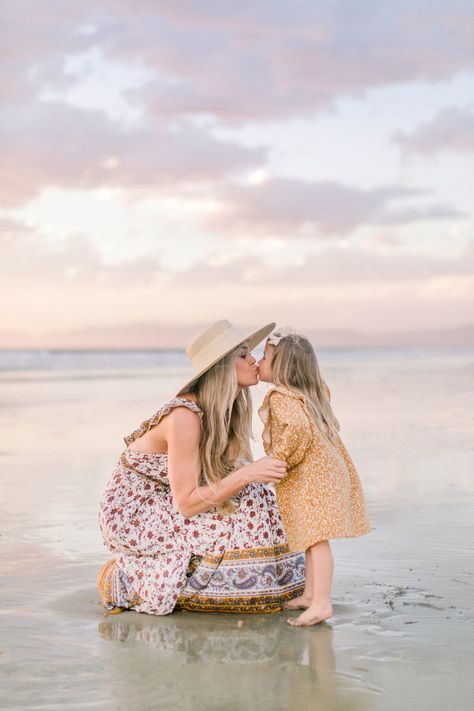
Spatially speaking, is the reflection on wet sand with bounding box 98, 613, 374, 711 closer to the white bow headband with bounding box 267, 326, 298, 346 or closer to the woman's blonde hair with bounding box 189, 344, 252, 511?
the woman's blonde hair with bounding box 189, 344, 252, 511

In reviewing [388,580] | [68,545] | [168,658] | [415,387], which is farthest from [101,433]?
[415,387]

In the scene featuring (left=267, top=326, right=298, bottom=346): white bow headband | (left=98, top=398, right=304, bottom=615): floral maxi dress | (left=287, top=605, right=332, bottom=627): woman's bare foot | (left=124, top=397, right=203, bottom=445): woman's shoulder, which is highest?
(left=267, top=326, right=298, bottom=346): white bow headband

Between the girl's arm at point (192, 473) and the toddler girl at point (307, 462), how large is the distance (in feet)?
0.40

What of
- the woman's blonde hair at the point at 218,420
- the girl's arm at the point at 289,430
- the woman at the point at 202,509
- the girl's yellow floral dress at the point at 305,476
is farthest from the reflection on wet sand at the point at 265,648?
the girl's arm at the point at 289,430

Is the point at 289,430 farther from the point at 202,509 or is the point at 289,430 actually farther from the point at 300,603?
the point at 300,603

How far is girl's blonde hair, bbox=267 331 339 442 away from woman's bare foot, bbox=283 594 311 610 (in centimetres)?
75

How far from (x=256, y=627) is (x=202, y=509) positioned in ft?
1.89

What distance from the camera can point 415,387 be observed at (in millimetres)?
18234

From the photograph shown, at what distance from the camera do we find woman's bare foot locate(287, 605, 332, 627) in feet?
13.4

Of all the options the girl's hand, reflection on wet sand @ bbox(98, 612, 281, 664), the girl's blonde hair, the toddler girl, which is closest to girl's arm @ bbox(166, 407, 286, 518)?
the girl's hand

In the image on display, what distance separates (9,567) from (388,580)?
6.72 ft

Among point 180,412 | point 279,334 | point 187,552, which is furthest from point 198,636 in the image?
point 279,334

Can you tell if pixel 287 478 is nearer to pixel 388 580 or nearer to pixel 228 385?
pixel 228 385

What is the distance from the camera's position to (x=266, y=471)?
13.9ft
